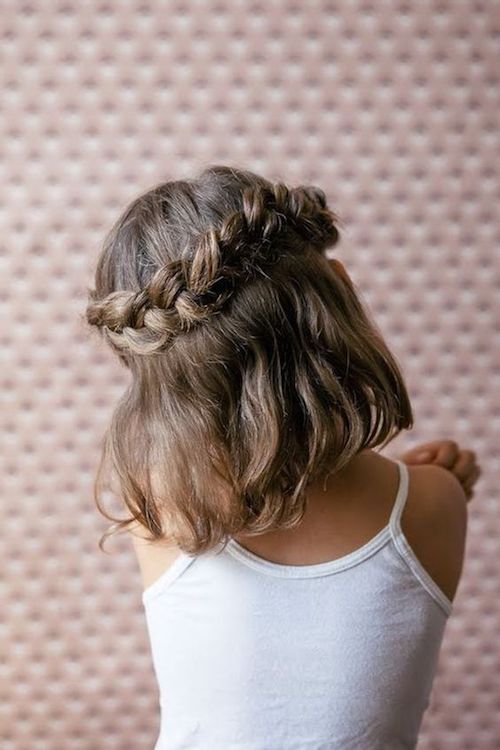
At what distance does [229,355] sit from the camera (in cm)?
74

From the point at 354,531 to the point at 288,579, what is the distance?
75mm

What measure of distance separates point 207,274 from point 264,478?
0.61ft

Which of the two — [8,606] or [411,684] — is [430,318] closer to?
[411,684]

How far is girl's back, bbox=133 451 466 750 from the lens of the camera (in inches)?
31.2

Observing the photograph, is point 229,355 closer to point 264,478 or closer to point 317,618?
point 264,478

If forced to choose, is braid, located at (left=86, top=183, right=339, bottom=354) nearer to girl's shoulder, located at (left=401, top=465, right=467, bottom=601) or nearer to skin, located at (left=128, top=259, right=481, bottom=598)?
skin, located at (left=128, top=259, right=481, bottom=598)

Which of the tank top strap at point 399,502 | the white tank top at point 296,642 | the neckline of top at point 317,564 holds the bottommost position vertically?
the white tank top at point 296,642

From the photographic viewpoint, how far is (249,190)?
29.9 inches

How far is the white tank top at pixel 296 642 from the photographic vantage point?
2.59 feet

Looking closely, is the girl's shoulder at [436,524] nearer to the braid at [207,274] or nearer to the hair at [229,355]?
the hair at [229,355]

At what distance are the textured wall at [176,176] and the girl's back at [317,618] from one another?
795 mm

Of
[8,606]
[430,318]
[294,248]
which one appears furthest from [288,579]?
[8,606]

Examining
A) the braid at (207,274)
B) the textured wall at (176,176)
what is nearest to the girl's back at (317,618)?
the braid at (207,274)

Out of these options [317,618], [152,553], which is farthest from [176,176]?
[317,618]
